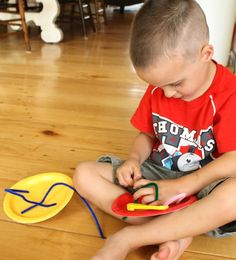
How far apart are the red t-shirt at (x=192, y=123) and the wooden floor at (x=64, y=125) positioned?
0.16 meters

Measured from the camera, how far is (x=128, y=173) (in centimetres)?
71

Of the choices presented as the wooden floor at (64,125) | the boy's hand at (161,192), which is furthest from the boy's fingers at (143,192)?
the wooden floor at (64,125)

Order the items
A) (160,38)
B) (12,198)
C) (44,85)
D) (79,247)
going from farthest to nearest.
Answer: (44,85), (12,198), (79,247), (160,38)

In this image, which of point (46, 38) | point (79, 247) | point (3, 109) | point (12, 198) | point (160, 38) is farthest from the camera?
point (46, 38)

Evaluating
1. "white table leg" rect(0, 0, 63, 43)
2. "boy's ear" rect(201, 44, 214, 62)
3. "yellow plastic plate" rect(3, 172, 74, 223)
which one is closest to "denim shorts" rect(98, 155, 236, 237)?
"yellow plastic plate" rect(3, 172, 74, 223)

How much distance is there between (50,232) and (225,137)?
38 centimetres

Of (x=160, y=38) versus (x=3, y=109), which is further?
(x=3, y=109)

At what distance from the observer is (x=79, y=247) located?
2.23 ft

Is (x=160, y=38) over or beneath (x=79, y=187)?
over

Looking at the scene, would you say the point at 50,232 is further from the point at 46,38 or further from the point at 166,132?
the point at 46,38

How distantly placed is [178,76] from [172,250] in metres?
0.29

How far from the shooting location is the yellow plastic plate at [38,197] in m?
0.75

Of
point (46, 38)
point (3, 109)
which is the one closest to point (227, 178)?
point (3, 109)

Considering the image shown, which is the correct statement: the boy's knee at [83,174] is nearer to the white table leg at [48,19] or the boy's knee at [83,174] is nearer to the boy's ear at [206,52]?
the boy's ear at [206,52]
